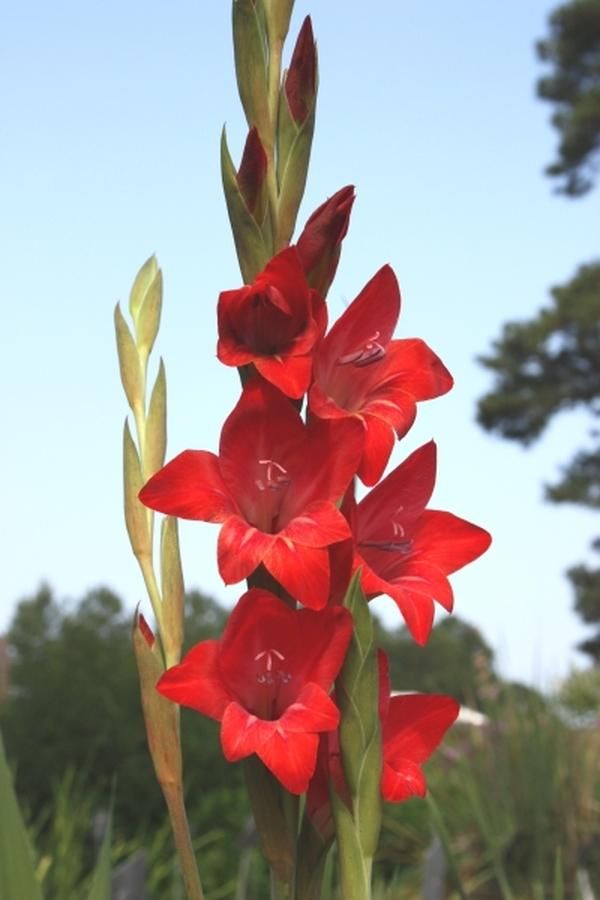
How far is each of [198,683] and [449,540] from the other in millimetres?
264

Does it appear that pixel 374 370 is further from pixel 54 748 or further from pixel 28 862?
pixel 54 748

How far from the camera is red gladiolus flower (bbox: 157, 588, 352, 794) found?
96cm

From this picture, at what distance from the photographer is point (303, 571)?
0.97 meters

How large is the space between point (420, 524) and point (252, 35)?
47 centimetres

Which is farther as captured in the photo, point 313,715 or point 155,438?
point 155,438

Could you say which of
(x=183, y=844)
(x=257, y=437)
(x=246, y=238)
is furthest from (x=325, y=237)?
(x=183, y=844)

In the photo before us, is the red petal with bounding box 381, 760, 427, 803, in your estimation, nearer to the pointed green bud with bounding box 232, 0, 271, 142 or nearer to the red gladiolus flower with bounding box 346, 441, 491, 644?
the red gladiolus flower with bounding box 346, 441, 491, 644

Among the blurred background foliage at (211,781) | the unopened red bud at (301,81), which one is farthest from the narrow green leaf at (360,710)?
the blurred background foliage at (211,781)

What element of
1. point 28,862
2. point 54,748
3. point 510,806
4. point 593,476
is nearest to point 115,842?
point 54,748

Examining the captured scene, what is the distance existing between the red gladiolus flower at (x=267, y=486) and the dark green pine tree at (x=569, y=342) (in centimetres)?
1737

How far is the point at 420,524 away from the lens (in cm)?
114

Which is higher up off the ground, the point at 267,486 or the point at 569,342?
the point at 569,342

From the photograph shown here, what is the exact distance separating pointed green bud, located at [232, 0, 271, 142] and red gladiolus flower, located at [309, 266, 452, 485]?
175 millimetres

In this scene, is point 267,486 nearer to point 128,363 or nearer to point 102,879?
point 128,363
